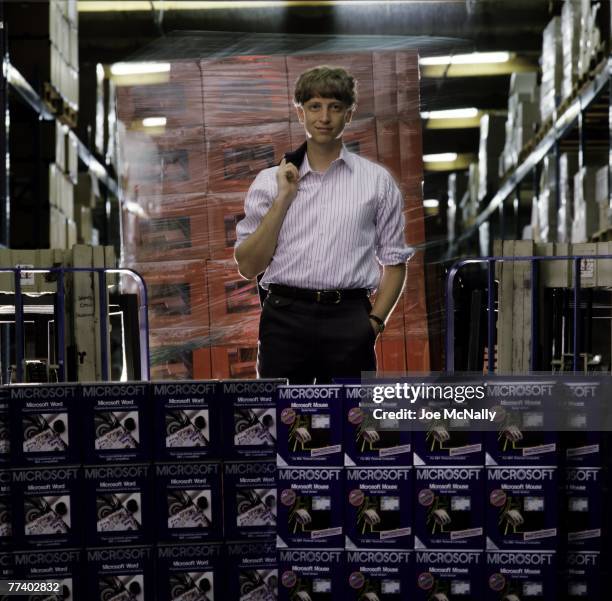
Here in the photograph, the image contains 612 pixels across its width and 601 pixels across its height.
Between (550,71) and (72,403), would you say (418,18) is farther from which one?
(72,403)

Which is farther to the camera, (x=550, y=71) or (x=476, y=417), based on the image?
(x=550, y=71)

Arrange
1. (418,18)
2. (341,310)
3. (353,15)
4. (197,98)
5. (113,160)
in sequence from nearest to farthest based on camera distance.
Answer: (341,310)
(197,98)
(418,18)
(353,15)
(113,160)

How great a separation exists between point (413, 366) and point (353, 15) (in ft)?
17.3

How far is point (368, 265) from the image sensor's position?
3.84 meters

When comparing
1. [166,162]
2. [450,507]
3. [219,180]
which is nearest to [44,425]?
[450,507]

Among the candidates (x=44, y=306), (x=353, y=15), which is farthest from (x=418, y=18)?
(x=44, y=306)

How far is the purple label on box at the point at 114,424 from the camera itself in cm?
285

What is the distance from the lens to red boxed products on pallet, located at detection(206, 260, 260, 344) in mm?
5770

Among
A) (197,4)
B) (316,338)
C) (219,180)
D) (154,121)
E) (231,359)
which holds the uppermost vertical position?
(197,4)

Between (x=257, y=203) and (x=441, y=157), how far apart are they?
11.2 meters

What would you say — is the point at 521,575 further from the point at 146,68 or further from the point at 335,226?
the point at 146,68

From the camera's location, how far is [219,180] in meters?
5.82

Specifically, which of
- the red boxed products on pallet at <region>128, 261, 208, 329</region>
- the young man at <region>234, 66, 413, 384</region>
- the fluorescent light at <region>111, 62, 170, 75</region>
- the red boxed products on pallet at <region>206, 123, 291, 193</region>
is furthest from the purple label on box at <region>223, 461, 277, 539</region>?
the fluorescent light at <region>111, 62, 170, 75</region>

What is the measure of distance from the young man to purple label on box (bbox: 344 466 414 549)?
0.98 meters
